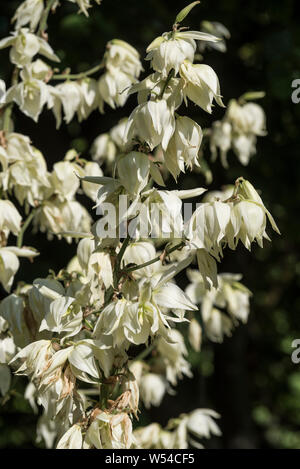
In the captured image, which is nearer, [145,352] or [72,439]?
[72,439]

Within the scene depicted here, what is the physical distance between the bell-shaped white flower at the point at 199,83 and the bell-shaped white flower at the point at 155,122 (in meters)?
0.05

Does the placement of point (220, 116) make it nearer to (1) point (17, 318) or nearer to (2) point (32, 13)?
(2) point (32, 13)

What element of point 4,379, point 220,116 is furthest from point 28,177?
point 220,116

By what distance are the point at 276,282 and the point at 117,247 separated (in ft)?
12.7

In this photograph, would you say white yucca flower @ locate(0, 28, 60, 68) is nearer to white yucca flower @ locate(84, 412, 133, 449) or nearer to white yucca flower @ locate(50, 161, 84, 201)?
white yucca flower @ locate(50, 161, 84, 201)

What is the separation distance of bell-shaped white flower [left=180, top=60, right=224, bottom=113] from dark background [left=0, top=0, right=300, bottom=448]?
1.07 metres

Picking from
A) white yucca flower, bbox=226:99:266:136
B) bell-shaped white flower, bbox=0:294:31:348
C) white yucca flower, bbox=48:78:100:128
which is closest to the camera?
bell-shaped white flower, bbox=0:294:31:348

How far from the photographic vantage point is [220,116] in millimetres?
2539

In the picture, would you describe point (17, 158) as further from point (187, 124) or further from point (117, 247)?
point (187, 124)

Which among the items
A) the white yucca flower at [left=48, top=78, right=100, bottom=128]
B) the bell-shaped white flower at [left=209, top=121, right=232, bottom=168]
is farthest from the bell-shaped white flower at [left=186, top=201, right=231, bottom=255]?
the bell-shaped white flower at [left=209, top=121, right=232, bottom=168]

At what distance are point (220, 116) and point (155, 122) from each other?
1.45 metres

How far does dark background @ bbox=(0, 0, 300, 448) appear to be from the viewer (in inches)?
101

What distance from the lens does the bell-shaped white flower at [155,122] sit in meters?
1.13
